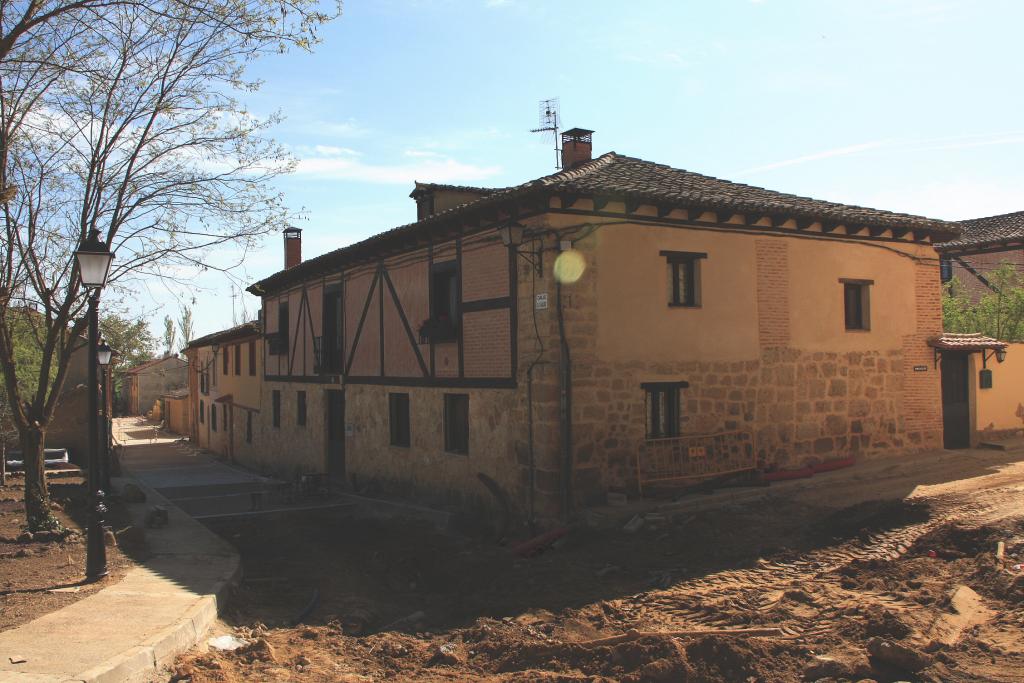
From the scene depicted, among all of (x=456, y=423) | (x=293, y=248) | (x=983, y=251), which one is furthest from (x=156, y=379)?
(x=983, y=251)

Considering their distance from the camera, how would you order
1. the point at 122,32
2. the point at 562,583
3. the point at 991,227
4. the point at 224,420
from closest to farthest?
the point at 562,583 → the point at 122,32 → the point at 991,227 → the point at 224,420

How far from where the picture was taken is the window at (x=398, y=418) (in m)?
16.1

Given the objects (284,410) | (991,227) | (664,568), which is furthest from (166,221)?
(991,227)

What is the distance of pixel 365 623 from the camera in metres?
8.27

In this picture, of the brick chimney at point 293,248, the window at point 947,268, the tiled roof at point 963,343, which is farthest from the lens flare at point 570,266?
the window at point 947,268

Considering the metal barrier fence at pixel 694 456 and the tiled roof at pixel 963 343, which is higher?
the tiled roof at pixel 963 343

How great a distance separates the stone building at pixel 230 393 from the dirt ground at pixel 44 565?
12.1 m

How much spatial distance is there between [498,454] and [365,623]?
459 centimetres

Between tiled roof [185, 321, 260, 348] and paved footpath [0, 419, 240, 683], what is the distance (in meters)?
14.8

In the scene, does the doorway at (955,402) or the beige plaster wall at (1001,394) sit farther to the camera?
the beige plaster wall at (1001,394)

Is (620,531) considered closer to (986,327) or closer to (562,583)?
(562,583)

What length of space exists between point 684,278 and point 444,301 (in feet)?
14.2

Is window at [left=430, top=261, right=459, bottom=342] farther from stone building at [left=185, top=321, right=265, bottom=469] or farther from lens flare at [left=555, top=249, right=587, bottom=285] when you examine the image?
stone building at [left=185, top=321, right=265, bottom=469]

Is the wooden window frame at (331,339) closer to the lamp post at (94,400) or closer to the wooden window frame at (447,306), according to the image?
the wooden window frame at (447,306)
